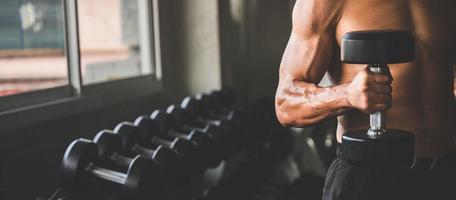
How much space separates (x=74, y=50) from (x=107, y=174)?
77 cm

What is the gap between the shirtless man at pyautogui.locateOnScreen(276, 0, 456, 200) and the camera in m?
1.28

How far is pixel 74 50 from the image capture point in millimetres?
2369

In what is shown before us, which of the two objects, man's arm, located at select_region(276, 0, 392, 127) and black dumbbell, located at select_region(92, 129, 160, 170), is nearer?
man's arm, located at select_region(276, 0, 392, 127)

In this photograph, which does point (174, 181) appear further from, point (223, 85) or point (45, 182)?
point (223, 85)

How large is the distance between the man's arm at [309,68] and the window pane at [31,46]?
1.06 meters

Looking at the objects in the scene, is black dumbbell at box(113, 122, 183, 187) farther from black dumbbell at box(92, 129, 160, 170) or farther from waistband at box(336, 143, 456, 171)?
waistband at box(336, 143, 456, 171)

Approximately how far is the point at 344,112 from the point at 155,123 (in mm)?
1176

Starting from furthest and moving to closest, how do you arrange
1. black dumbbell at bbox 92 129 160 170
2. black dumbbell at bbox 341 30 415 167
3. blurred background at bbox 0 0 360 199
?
blurred background at bbox 0 0 360 199 → black dumbbell at bbox 92 129 160 170 → black dumbbell at bbox 341 30 415 167

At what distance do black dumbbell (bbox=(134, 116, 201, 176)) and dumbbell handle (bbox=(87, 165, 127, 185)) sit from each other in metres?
0.35

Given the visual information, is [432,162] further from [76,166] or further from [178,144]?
[178,144]

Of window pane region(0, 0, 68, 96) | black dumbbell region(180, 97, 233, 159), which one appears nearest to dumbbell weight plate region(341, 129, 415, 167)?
window pane region(0, 0, 68, 96)

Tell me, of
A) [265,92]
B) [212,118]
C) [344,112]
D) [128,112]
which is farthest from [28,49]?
[265,92]

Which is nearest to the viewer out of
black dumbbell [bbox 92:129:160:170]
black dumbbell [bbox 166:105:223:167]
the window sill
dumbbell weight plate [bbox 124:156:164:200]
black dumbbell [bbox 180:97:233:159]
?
dumbbell weight plate [bbox 124:156:164:200]

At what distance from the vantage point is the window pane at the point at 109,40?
2.66 m
